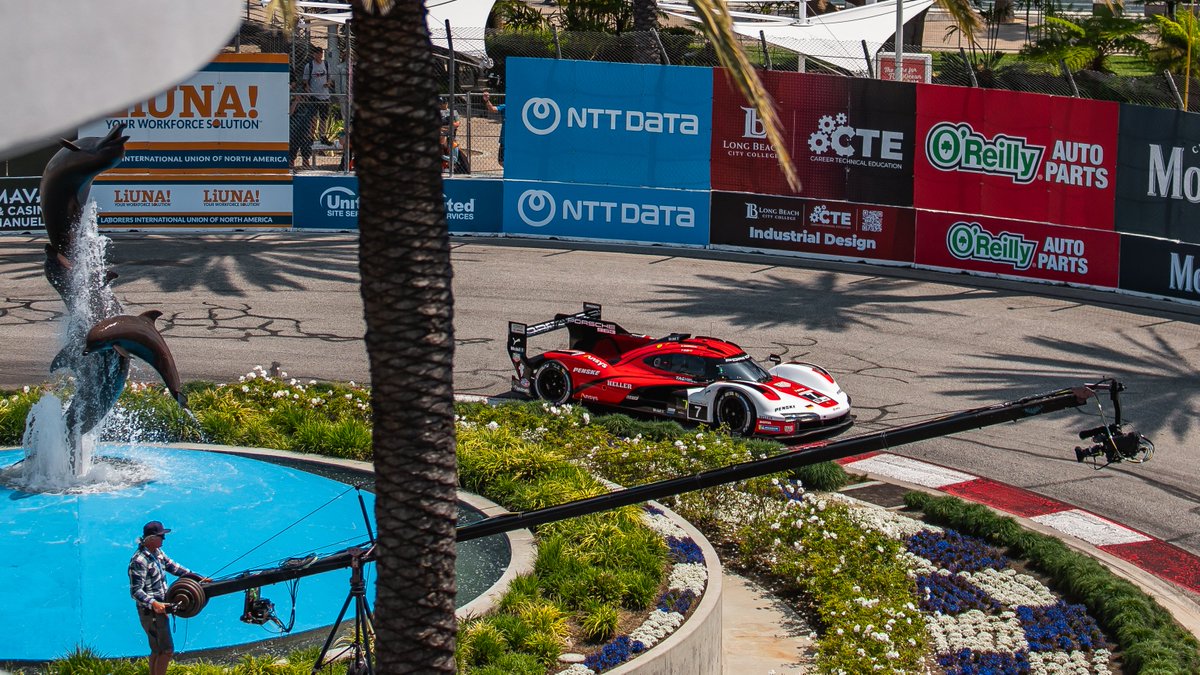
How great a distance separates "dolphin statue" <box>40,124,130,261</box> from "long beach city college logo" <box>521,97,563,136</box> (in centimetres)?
1594

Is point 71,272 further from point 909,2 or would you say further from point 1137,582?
point 909,2

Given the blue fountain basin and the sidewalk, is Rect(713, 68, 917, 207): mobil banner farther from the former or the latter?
the blue fountain basin

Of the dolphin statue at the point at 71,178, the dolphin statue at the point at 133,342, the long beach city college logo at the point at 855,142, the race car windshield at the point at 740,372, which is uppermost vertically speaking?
the long beach city college logo at the point at 855,142

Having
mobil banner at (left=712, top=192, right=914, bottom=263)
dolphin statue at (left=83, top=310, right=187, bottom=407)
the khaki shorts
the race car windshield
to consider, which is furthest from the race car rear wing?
A: mobil banner at (left=712, top=192, right=914, bottom=263)

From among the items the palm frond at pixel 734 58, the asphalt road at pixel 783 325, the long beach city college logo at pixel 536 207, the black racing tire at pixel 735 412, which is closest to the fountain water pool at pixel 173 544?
the asphalt road at pixel 783 325

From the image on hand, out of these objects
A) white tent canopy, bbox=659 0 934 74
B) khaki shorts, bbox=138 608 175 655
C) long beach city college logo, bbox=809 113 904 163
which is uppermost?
white tent canopy, bbox=659 0 934 74

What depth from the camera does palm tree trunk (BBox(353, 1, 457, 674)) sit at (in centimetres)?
716

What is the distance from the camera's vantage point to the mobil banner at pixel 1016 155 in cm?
2597

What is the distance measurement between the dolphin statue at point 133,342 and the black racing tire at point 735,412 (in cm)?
668

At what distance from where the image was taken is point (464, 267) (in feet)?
90.6

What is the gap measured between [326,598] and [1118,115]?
18967 mm

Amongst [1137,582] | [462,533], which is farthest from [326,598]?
[1137,582]

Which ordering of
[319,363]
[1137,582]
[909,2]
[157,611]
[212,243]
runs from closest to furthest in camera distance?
[157,611]
[1137,582]
[319,363]
[212,243]
[909,2]

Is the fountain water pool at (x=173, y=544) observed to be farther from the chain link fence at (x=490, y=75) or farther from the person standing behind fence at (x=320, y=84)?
the person standing behind fence at (x=320, y=84)
